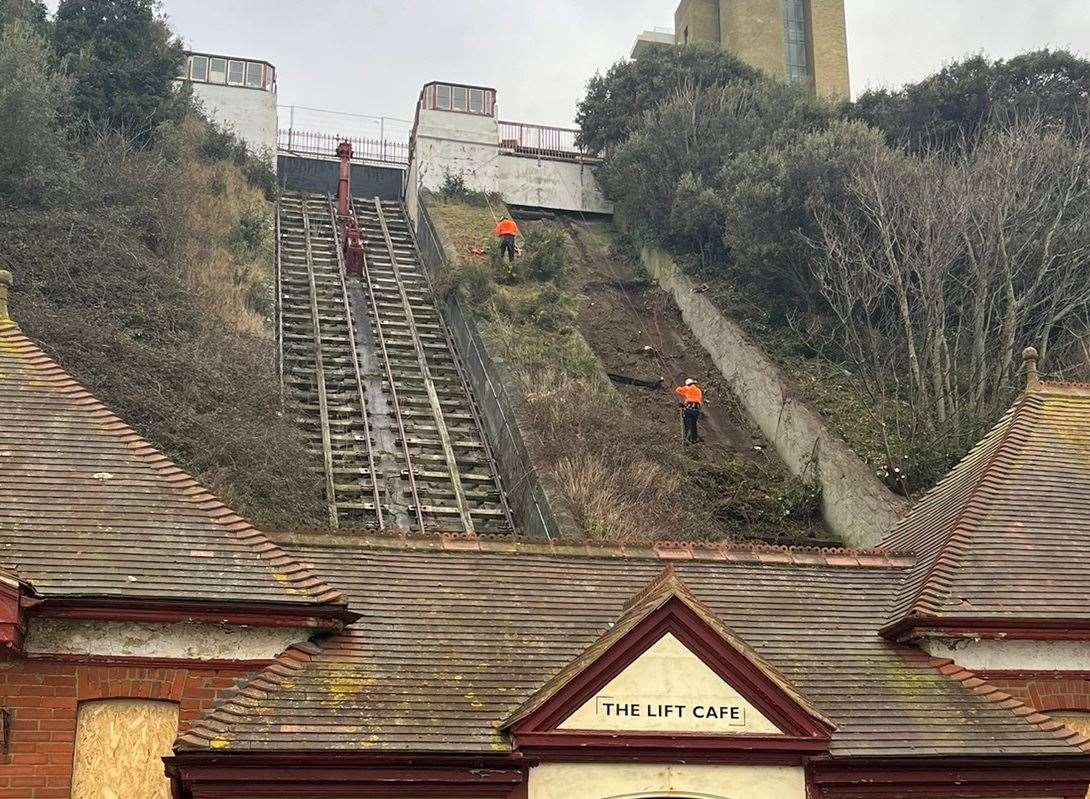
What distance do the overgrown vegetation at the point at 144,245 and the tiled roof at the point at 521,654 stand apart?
26.3ft

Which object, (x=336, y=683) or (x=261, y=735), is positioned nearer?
(x=261, y=735)

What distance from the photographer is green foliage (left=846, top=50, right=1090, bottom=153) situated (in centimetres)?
3888

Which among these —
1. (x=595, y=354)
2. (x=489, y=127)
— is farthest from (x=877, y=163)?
(x=489, y=127)

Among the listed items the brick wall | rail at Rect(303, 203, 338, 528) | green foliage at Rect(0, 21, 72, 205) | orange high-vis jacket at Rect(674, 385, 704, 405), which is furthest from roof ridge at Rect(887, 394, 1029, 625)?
green foliage at Rect(0, 21, 72, 205)

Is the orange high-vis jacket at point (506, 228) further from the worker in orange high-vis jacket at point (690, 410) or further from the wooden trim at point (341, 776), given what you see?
the wooden trim at point (341, 776)

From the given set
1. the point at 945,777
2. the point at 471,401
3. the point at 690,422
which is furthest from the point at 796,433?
the point at 945,777

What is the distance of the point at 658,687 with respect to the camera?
39.8 feet

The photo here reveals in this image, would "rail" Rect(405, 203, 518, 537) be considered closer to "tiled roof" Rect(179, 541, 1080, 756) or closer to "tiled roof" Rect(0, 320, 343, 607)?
"tiled roof" Rect(179, 541, 1080, 756)

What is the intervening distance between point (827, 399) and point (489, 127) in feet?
63.8

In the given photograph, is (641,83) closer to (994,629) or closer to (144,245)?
(144,245)

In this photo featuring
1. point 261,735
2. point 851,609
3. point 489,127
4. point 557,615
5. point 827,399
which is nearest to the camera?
point 261,735

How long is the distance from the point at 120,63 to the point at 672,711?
32.5m

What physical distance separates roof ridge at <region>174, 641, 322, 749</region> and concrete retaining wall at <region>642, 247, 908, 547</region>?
14697 millimetres

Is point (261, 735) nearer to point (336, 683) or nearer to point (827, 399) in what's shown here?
point (336, 683)
